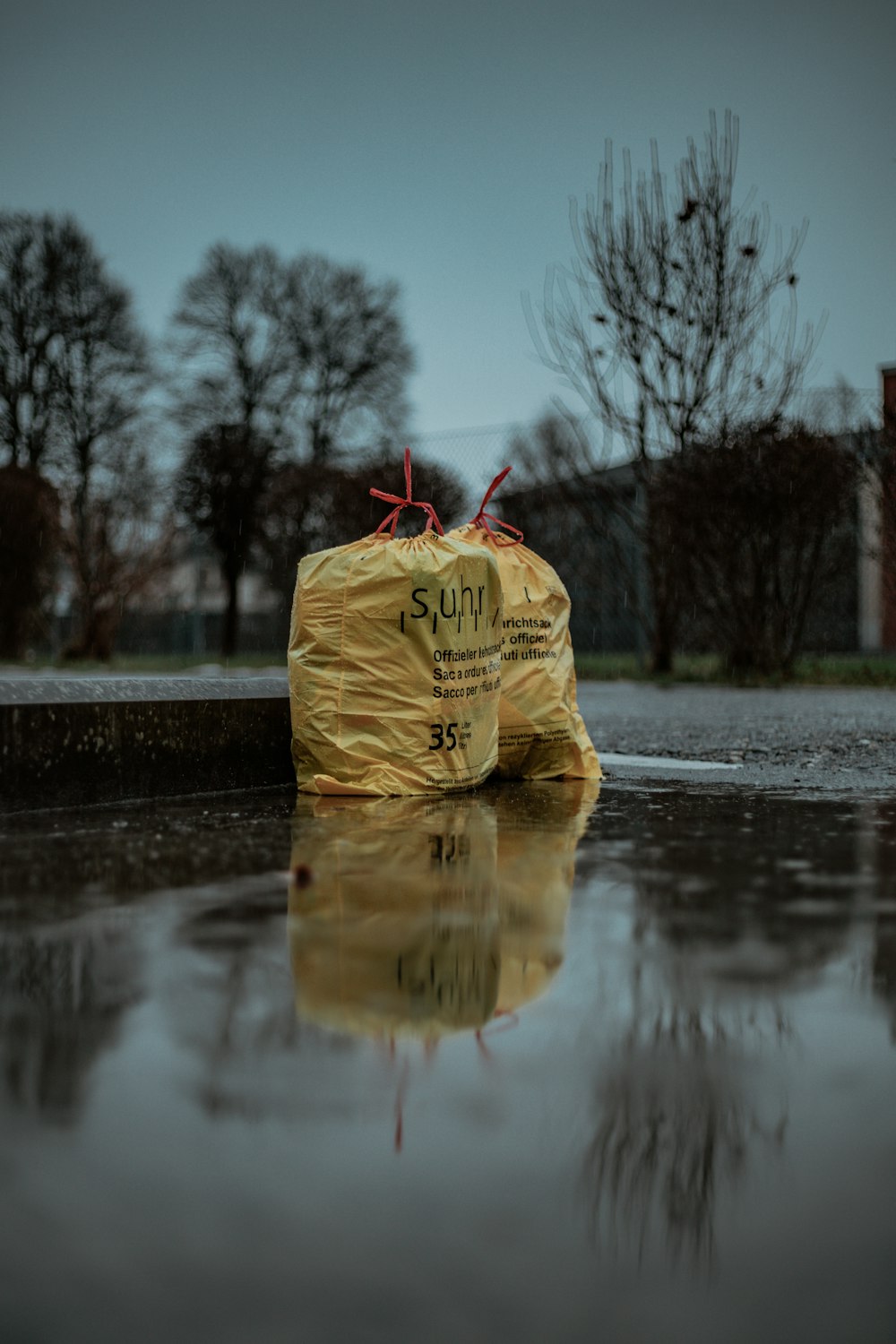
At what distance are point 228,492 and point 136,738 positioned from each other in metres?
20.1

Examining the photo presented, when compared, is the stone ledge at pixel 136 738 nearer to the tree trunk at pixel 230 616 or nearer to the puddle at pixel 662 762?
the puddle at pixel 662 762

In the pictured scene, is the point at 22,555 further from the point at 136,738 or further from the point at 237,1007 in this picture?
the point at 237,1007

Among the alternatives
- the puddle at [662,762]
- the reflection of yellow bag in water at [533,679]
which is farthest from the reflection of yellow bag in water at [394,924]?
the puddle at [662,762]

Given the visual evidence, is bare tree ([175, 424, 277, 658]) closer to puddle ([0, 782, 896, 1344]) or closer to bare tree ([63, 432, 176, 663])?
bare tree ([63, 432, 176, 663])

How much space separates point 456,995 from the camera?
1.34 meters

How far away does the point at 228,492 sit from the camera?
74.3ft

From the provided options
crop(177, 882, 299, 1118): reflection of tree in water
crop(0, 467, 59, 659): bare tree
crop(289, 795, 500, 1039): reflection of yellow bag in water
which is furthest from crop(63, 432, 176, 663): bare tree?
crop(177, 882, 299, 1118): reflection of tree in water

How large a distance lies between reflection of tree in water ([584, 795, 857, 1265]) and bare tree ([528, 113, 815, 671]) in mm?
10161

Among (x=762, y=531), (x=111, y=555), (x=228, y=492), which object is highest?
(x=228, y=492)

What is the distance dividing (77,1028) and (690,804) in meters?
2.04

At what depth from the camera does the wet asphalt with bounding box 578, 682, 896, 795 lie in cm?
378

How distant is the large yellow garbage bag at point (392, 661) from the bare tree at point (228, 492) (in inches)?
691

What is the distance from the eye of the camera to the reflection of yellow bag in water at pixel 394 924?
1300 millimetres

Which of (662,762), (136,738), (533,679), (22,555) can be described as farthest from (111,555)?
(136,738)
